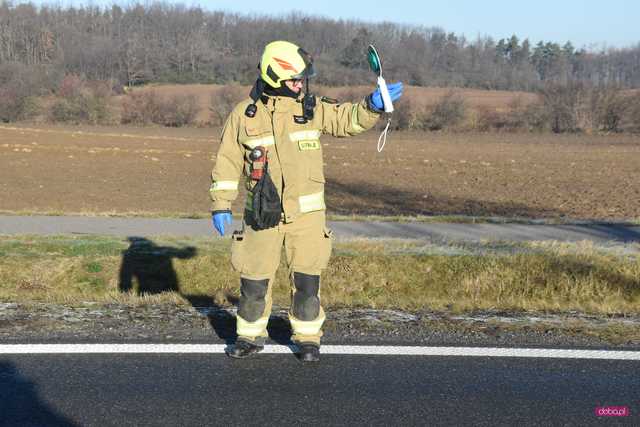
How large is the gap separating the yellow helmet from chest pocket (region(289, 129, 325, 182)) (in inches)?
12.5

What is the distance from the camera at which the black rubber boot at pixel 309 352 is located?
482 centimetres

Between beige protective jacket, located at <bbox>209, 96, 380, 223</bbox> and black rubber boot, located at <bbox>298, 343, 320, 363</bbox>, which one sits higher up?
beige protective jacket, located at <bbox>209, 96, 380, 223</bbox>

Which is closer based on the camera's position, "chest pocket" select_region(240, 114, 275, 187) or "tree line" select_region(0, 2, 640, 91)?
"chest pocket" select_region(240, 114, 275, 187)

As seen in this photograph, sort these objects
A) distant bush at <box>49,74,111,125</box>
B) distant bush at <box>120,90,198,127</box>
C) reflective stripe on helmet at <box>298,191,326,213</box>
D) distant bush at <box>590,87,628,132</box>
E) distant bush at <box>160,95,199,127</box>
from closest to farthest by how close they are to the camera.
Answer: reflective stripe on helmet at <box>298,191,326,213</box>
distant bush at <box>590,87,628,132</box>
distant bush at <box>160,95,199,127</box>
distant bush at <box>120,90,198,127</box>
distant bush at <box>49,74,111,125</box>

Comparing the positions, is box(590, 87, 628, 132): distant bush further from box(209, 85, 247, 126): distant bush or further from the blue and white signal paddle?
the blue and white signal paddle

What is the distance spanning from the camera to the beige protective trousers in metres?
5.02

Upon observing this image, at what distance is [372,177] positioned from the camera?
106 feet

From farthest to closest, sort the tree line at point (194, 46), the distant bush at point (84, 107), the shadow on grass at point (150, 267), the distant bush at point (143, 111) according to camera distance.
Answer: the tree line at point (194, 46), the distant bush at point (143, 111), the distant bush at point (84, 107), the shadow on grass at point (150, 267)

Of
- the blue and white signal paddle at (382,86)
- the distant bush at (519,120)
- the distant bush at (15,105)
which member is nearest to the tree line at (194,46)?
the distant bush at (15,105)

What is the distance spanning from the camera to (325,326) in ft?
18.3

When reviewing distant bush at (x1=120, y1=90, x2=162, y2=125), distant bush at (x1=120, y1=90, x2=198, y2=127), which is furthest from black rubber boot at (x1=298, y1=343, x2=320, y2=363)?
distant bush at (x1=120, y1=90, x2=162, y2=125)

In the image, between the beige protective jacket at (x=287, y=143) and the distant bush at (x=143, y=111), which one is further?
the distant bush at (x=143, y=111)

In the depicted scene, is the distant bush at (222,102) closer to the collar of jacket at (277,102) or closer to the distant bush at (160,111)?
the distant bush at (160,111)

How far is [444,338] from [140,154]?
38670 millimetres
